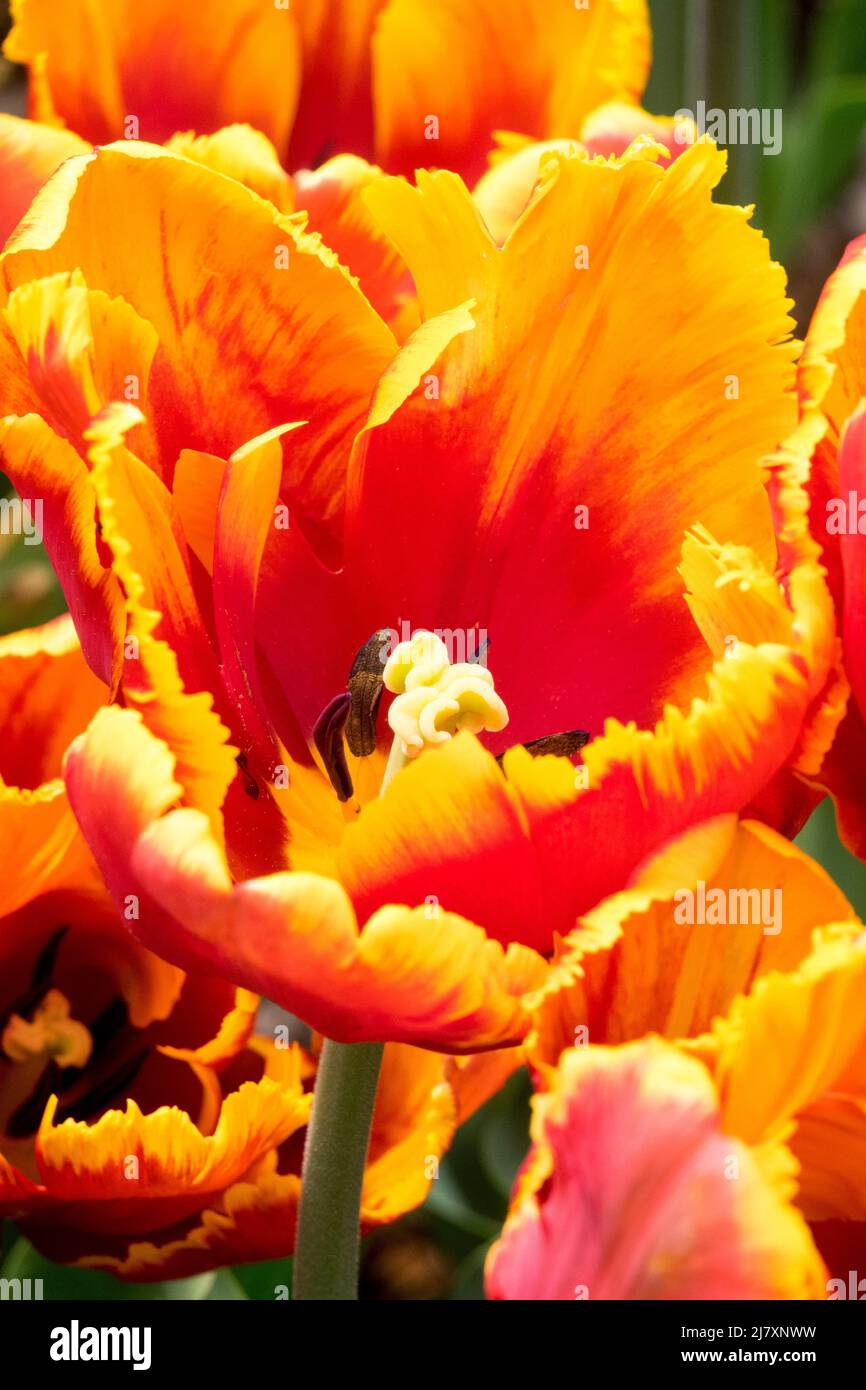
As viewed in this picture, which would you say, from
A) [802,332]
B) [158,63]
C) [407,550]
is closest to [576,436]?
[407,550]

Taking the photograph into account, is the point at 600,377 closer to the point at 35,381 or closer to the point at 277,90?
the point at 35,381

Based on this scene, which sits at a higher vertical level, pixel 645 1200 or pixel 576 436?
pixel 576 436

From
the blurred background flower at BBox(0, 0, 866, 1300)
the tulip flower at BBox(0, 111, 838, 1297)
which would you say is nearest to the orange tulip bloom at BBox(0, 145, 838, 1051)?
the tulip flower at BBox(0, 111, 838, 1297)

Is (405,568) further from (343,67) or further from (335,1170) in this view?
(343,67)
